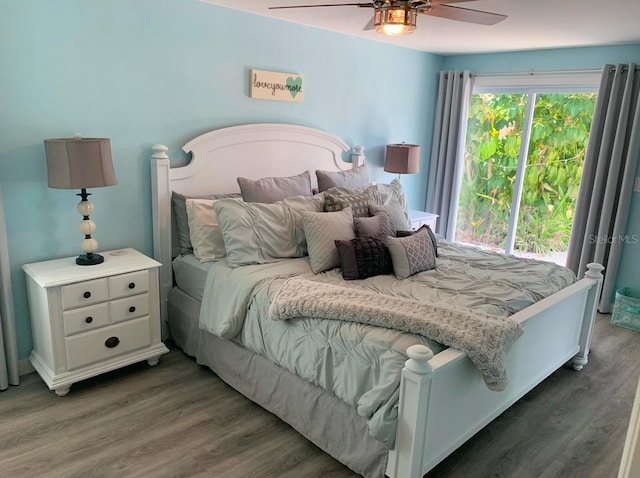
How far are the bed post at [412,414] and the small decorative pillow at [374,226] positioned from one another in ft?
4.09

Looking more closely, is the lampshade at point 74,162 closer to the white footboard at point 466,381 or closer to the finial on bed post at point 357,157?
the white footboard at point 466,381

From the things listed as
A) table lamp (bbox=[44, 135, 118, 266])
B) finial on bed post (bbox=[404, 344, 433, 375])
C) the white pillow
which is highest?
table lamp (bbox=[44, 135, 118, 266])

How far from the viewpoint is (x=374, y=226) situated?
3045mm

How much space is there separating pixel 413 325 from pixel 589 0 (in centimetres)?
206

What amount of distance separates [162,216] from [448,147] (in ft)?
10.4

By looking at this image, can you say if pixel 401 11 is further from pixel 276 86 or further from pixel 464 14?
pixel 276 86

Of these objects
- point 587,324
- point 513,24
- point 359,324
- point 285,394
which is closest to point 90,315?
point 285,394

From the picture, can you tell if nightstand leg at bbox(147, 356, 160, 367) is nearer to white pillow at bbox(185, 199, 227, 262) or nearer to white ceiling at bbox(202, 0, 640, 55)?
white pillow at bbox(185, 199, 227, 262)

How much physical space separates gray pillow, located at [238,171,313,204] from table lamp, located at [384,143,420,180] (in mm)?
1188

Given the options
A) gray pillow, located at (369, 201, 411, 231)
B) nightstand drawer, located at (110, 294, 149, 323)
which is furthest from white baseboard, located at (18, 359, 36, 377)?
gray pillow, located at (369, 201, 411, 231)

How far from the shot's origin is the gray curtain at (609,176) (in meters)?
3.89

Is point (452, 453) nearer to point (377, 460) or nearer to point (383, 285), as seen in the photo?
point (377, 460)

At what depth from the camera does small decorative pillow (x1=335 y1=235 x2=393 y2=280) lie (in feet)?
9.14

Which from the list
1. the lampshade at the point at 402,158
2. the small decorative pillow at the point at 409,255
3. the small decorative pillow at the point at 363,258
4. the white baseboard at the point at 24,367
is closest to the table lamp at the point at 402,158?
the lampshade at the point at 402,158
